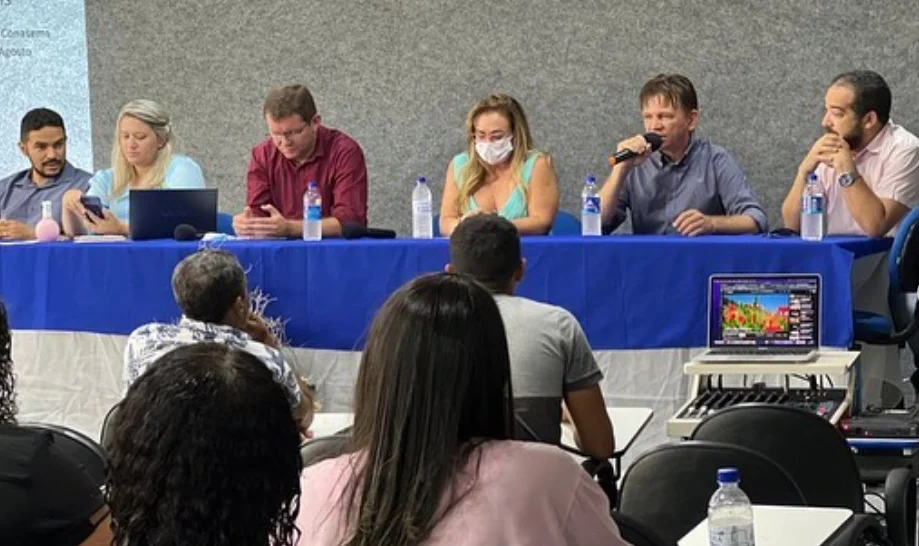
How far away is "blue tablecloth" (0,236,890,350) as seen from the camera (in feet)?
17.2

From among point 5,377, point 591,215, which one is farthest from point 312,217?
point 5,377

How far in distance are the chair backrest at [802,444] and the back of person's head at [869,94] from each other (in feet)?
8.24

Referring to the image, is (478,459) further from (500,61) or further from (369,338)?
(500,61)

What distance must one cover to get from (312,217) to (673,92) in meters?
1.43

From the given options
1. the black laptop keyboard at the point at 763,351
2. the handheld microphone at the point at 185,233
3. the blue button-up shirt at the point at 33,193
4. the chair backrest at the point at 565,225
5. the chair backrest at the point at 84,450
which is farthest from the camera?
the blue button-up shirt at the point at 33,193

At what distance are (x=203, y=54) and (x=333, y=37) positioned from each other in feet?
2.29

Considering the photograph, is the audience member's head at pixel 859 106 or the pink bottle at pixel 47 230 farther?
the pink bottle at pixel 47 230

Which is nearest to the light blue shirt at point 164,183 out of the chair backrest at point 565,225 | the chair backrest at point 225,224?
the chair backrest at point 225,224

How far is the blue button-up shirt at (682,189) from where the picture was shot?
19.8 ft

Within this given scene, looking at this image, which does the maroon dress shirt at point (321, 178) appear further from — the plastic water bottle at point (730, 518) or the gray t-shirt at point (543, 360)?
the plastic water bottle at point (730, 518)

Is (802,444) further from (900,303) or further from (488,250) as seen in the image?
(900,303)

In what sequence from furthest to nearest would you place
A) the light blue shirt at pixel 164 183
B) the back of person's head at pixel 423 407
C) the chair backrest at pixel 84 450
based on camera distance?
the light blue shirt at pixel 164 183 < the chair backrest at pixel 84 450 < the back of person's head at pixel 423 407

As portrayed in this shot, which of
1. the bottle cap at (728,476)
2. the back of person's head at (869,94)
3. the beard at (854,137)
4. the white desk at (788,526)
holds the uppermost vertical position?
the back of person's head at (869,94)

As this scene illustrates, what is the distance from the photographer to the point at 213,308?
412cm
